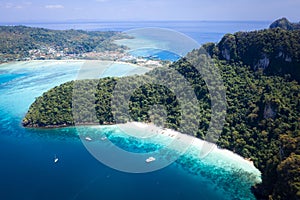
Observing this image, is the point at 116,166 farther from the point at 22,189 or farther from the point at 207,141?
the point at 207,141

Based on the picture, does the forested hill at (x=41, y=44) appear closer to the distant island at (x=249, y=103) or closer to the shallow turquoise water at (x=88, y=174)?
the distant island at (x=249, y=103)

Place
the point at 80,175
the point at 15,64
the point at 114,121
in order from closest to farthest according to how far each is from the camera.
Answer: the point at 80,175 < the point at 114,121 < the point at 15,64

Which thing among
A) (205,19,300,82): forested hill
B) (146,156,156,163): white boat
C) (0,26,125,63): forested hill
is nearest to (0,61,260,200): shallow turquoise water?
(146,156,156,163): white boat

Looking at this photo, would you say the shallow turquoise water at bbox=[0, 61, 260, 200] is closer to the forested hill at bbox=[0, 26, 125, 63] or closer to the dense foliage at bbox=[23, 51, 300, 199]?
the dense foliage at bbox=[23, 51, 300, 199]

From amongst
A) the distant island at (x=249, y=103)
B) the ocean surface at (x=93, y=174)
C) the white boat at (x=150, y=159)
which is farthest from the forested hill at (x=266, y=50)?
the white boat at (x=150, y=159)

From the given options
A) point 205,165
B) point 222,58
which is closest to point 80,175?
point 205,165

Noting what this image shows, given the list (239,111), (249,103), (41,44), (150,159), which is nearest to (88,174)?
(150,159)

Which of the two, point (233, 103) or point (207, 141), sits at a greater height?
point (233, 103)
